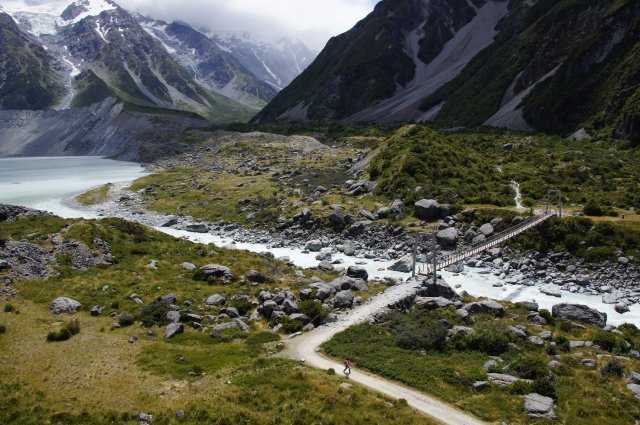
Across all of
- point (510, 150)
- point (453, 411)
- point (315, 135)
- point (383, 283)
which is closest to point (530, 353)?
point (453, 411)

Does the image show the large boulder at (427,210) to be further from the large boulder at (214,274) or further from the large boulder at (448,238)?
the large boulder at (214,274)

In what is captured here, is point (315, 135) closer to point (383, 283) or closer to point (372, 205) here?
point (372, 205)

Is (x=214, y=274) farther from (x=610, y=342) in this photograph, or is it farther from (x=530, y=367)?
(x=610, y=342)

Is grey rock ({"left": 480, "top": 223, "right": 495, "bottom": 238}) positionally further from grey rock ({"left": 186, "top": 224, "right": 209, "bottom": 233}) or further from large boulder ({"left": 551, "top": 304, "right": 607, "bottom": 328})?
grey rock ({"left": 186, "top": 224, "right": 209, "bottom": 233})

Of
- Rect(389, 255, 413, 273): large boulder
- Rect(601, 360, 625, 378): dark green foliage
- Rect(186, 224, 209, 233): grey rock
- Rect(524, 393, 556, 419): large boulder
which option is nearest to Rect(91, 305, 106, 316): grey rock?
Rect(389, 255, 413, 273): large boulder

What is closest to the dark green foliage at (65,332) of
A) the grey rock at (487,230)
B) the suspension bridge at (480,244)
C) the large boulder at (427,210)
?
the suspension bridge at (480,244)

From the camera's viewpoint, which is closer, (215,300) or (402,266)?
(215,300)

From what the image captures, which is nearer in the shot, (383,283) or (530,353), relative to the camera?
(530,353)

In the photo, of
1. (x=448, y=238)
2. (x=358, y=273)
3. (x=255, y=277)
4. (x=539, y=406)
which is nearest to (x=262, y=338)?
(x=255, y=277)
